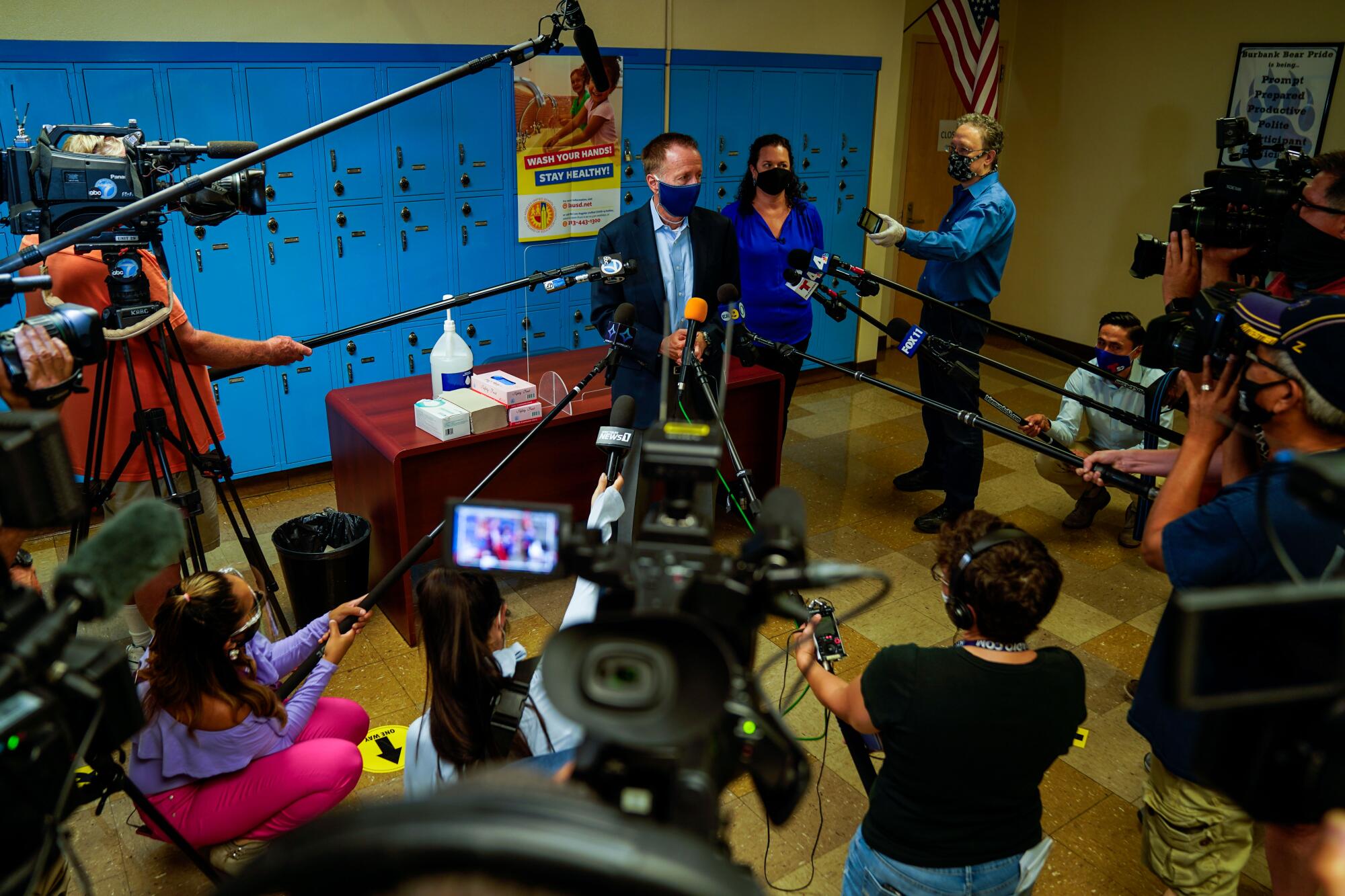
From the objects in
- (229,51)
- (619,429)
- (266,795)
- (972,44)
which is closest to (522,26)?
(229,51)

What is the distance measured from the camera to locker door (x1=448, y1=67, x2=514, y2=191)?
182 inches

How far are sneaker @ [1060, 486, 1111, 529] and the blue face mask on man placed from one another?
7.46 ft

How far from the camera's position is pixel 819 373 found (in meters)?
6.38

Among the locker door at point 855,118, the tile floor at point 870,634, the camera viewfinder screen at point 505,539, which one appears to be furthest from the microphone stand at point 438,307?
the locker door at point 855,118

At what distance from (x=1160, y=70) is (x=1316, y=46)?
930mm

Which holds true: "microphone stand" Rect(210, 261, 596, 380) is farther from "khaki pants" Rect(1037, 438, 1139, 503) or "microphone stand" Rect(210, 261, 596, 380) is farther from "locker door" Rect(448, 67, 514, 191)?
"khaki pants" Rect(1037, 438, 1139, 503)

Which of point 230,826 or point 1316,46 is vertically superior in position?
point 1316,46

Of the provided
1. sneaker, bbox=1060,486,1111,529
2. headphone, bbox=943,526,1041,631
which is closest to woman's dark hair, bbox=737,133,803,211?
sneaker, bbox=1060,486,1111,529

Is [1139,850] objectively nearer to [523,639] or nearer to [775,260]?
[523,639]

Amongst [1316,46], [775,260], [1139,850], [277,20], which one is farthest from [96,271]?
[1316,46]

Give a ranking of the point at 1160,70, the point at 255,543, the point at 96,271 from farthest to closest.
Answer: the point at 1160,70 → the point at 255,543 → the point at 96,271

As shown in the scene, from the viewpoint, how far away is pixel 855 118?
595 cm

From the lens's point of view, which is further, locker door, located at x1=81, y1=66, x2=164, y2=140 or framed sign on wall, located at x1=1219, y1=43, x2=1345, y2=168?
framed sign on wall, located at x1=1219, y1=43, x2=1345, y2=168

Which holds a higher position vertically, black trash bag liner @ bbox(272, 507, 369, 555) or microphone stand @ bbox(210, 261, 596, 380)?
microphone stand @ bbox(210, 261, 596, 380)
